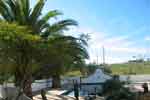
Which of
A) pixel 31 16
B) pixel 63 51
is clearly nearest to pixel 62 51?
pixel 63 51

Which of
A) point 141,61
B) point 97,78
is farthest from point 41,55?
point 141,61

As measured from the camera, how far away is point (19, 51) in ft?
54.1

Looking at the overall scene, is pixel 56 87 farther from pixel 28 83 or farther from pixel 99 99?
pixel 28 83

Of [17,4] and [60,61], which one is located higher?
[17,4]

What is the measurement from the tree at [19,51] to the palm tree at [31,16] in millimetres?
1095

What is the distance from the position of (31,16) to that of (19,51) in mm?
2050

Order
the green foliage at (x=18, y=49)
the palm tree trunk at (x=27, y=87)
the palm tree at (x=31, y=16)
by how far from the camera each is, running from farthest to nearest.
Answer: the palm tree trunk at (x=27, y=87) < the palm tree at (x=31, y=16) < the green foliage at (x=18, y=49)

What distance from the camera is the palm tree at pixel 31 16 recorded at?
17.0 meters

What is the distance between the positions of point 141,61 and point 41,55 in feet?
234

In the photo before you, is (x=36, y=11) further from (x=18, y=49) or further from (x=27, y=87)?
(x=27, y=87)

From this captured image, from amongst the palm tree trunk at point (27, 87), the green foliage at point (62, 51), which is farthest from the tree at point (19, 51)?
the green foliage at point (62, 51)

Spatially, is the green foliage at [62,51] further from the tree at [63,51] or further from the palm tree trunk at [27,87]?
the palm tree trunk at [27,87]

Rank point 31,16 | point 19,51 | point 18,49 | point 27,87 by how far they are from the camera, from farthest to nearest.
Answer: point 27,87 < point 31,16 < point 19,51 < point 18,49

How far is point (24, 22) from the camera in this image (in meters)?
17.0
